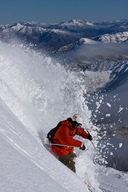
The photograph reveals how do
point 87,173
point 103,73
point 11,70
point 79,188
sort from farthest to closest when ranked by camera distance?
point 103,73
point 11,70
point 87,173
point 79,188

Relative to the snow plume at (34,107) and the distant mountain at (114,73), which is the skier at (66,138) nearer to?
the snow plume at (34,107)

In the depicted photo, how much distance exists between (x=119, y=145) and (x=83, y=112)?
79.0ft

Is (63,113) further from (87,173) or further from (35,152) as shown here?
(35,152)

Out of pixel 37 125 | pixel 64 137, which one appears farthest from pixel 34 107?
pixel 64 137

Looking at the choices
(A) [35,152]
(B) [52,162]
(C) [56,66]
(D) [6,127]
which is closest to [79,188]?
(B) [52,162]

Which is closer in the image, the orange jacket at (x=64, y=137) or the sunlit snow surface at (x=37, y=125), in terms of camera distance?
the sunlit snow surface at (x=37, y=125)

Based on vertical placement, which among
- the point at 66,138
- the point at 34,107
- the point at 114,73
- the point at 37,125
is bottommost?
the point at 114,73

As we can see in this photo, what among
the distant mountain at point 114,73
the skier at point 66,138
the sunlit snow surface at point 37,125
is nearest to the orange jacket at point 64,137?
the skier at point 66,138

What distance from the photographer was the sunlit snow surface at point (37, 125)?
3.59 m

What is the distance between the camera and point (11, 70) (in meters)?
11.8

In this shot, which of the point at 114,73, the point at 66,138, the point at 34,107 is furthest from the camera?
the point at 114,73

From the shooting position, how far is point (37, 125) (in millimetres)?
8547

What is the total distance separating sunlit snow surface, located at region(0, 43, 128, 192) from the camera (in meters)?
3.59

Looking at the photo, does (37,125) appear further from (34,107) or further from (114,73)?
(114,73)
